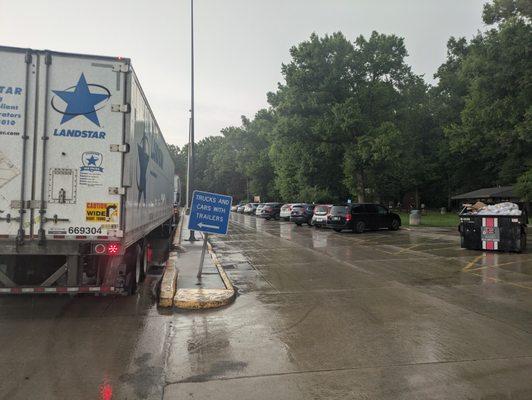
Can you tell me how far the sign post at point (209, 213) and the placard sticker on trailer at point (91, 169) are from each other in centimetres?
300

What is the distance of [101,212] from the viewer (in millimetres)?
6691

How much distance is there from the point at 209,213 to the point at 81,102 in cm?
374

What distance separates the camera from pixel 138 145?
800 cm

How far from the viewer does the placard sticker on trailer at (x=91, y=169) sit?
262 inches

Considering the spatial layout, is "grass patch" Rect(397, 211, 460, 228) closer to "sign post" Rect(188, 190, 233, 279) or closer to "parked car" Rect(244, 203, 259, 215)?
"parked car" Rect(244, 203, 259, 215)

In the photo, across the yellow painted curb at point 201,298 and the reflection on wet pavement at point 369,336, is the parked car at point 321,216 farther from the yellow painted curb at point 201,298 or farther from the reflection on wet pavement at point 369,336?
the yellow painted curb at point 201,298

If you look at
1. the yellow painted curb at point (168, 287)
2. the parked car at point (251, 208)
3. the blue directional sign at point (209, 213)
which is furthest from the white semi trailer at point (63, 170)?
the parked car at point (251, 208)

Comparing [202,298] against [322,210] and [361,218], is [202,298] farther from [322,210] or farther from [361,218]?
[322,210]

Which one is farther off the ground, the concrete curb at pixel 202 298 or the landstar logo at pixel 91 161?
the landstar logo at pixel 91 161

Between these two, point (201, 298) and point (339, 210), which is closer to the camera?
point (201, 298)

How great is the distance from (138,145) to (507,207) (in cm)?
1279

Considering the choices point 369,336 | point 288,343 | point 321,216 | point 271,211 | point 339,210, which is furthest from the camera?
point 271,211

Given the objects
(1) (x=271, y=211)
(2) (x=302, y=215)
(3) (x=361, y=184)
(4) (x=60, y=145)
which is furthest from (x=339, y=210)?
(4) (x=60, y=145)

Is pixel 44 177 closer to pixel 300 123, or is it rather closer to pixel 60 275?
pixel 60 275
